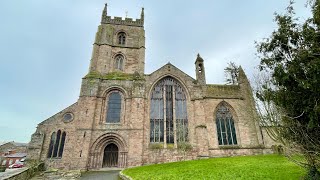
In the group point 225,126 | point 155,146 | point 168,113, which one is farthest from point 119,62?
point 225,126

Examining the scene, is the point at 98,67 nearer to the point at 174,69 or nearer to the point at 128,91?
the point at 128,91

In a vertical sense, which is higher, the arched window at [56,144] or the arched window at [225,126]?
the arched window at [225,126]

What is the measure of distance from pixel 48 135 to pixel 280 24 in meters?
22.8

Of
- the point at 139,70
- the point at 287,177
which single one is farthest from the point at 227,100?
the point at 287,177

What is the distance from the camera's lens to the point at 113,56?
2514 cm

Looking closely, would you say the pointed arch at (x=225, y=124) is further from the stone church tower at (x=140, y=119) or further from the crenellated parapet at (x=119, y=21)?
the crenellated parapet at (x=119, y=21)

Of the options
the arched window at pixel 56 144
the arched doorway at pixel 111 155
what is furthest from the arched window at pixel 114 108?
the arched window at pixel 56 144

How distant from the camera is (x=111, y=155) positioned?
19.7 metres

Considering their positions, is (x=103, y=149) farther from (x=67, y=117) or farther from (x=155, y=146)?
(x=67, y=117)

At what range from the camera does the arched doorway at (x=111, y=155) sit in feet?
63.3

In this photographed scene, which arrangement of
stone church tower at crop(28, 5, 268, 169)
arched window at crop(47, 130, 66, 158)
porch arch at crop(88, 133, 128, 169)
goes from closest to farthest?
1. porch arch at crop(88, 133, 128, 169)
2. stone church tower at crop(28, 5, 268, 169)
3. arched window at crop(47, 130, 66, 158)

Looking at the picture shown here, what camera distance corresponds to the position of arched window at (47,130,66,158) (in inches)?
770

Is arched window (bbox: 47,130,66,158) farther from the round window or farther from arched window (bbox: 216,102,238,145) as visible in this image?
arched window (bbox: 216,102,238,145)

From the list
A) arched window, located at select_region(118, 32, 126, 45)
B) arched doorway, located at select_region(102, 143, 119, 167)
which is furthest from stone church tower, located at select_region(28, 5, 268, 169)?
arched window, located at select_region(118, 32, 126, 45)
